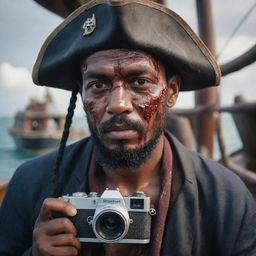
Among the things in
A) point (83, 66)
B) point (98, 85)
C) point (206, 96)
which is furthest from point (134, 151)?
point (206, 96)

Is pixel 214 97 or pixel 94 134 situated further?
pixel 214 97

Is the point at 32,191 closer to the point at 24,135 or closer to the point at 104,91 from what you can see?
the point at 104,91

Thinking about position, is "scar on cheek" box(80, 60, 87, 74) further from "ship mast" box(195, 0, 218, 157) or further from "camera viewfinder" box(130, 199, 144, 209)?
"ship mast" box(195, 0, 218, 157)

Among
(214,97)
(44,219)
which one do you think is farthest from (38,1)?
(214,97)

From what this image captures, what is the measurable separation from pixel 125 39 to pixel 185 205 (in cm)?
74

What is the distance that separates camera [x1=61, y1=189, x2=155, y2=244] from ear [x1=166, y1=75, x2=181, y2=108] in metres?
0.50

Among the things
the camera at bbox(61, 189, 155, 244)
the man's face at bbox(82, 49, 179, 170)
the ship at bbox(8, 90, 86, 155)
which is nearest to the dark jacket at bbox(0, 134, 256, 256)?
the camera at bbox(61, 189, 155, 244)

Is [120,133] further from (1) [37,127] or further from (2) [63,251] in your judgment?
(1) [37,127]

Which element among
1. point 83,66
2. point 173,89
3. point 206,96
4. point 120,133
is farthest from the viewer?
point 206,96

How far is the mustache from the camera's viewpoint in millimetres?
1447

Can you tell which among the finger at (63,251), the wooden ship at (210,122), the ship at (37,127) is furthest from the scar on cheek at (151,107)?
the ship at (37,127)

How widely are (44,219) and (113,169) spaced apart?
404 millimetres

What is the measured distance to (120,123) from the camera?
145cm

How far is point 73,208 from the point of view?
1407mm
